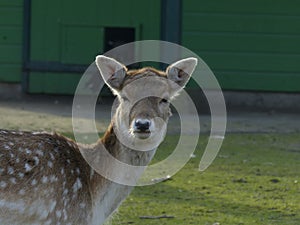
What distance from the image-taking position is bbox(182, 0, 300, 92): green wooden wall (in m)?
16.7

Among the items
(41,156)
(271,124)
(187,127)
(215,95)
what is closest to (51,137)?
(41,156)

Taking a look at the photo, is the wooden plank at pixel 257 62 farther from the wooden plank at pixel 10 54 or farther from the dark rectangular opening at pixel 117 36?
the wooden plank at pixel 10 54

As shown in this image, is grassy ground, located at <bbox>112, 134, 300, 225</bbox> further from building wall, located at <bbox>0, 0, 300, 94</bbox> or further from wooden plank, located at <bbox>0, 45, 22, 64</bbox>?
wooden plank, located at <bbox>0, 45, 22, 64</bbox>

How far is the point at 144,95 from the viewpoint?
7.38m

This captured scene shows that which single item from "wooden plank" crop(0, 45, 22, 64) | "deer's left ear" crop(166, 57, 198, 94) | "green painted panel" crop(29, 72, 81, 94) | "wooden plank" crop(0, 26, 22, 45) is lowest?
"green painted panel" crop(29, 72, 81, 94)

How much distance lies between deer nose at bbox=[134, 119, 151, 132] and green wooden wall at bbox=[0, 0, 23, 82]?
1023 cm

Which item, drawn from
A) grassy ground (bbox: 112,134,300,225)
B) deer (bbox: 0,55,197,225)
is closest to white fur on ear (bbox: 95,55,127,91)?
deer (bbox: 0,55,197,225)

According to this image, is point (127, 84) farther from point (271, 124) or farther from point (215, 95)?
point (215, 95)

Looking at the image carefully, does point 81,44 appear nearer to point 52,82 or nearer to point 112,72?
point 52,82

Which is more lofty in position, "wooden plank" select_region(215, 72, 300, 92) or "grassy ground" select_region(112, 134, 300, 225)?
"grassy ground" select_region(112, 134, 300, 225)

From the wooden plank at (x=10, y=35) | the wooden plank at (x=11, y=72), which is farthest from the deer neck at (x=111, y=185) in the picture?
the wooden plank at (x=10, y=35)

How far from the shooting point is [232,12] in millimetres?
16703

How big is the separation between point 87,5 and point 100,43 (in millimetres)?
710

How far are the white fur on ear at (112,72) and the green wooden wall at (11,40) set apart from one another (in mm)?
9637
